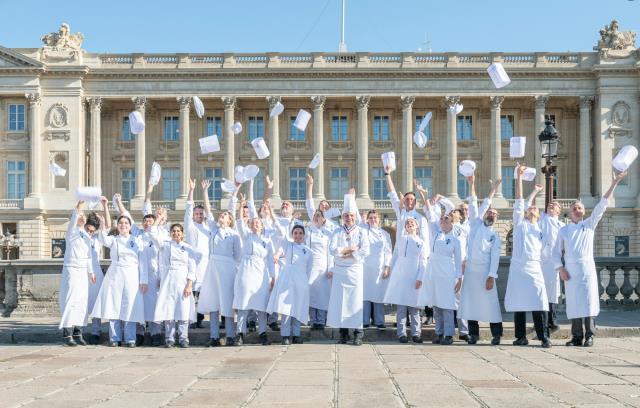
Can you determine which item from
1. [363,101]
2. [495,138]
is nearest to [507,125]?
[495,138]

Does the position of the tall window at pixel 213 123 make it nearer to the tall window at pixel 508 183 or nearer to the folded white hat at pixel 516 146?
the tall window at pixel 508 183

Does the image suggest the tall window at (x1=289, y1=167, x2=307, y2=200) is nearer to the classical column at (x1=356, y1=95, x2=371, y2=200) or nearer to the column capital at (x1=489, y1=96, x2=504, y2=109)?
the classical column at (x1=356, y1=95, x2=371, y2=200)

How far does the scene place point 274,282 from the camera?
14.5 meters

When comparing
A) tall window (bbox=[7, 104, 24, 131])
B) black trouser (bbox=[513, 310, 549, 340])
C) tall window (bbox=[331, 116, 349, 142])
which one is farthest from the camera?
tall window (bbox=[331, 116, 349, 142])

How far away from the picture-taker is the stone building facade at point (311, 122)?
180 ft

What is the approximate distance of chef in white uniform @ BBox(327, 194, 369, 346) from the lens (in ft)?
45.3

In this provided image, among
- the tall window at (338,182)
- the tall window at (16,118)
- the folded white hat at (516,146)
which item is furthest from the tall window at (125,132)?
the folded white hat at (516,146)

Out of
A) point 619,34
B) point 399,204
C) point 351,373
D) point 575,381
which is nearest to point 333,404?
point 351,373

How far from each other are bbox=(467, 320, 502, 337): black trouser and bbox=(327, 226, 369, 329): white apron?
1.91 meters

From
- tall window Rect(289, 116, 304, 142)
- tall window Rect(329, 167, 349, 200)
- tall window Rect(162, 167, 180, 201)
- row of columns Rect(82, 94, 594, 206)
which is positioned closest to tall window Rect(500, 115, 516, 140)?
row of columns Rect(82, 94, 594, 206)

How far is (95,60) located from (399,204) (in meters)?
44.7

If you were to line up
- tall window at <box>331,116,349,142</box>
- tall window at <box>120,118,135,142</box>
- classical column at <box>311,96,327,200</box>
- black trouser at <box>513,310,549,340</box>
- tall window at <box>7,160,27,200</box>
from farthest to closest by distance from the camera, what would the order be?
tall window at <box>331,116,349,142</box> < tall window at <box>120,118,135,142</box> < classical column at <box>311,96,327,200</box> < tall window at <box>7,160,27,200</box> < black trouser at <box>513,310,549,340</box>

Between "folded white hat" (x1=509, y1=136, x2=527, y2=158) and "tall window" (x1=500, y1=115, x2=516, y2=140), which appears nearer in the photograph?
"folded white hat" (x1=509, y1=136, x2=527, y2=158)

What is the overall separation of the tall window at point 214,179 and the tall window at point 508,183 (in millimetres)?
19500
